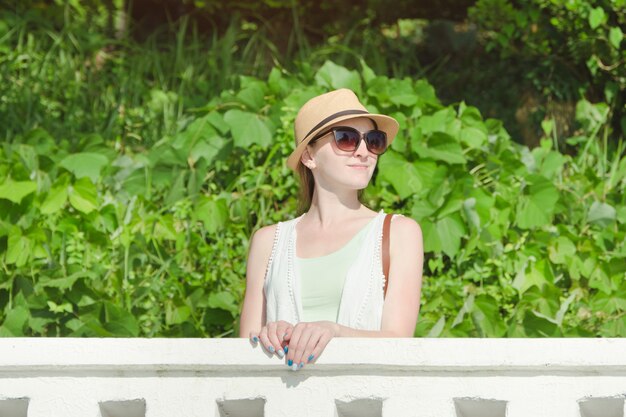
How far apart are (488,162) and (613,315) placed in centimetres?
100

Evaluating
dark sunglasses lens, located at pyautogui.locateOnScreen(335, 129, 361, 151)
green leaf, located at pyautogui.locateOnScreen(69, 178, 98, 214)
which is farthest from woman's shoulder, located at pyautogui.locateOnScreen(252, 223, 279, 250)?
green leaf, located at pyautogui.locateOnScreen(69, 178, 98, 214)

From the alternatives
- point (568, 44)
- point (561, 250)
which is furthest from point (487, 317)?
point (568, 44)

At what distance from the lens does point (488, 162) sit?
4.64 m

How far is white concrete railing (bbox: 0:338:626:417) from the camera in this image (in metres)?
2.03

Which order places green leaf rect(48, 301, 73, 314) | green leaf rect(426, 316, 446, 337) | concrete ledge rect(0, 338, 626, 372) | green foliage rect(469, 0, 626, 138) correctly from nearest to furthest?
concrete ledge rect(0, 338, 626, 372), green leaf rect(426, 316, 446, 337), green leaf rect(48, 301, 73, 314), green foliage rect(469, 0, 626, 138)

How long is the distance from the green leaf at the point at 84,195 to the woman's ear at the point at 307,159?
6.10ft

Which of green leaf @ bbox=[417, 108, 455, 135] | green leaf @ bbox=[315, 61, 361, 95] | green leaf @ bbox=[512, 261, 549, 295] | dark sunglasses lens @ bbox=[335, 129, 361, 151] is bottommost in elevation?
green leaf @ bbox=[512, 261, 549, 295]

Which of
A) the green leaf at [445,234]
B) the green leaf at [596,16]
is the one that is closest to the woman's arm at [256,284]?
the green leaf at [445,234]

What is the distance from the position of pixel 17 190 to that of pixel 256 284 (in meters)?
1.91

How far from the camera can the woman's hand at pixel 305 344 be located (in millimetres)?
2027

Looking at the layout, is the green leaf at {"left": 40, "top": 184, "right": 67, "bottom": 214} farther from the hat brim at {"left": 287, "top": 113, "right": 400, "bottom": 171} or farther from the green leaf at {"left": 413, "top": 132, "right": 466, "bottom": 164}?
the hat brim at {"left": 287, "top": 113, "right": 400, "bottom": 171}

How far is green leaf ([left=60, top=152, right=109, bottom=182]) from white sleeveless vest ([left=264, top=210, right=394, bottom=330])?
2.20 meters

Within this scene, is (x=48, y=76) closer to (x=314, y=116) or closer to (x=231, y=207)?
(x=231, y=207)

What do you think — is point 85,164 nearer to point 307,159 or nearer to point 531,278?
point 531,278
